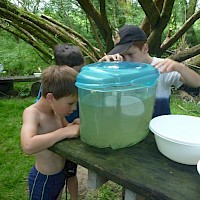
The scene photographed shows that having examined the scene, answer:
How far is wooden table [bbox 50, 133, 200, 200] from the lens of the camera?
839mm

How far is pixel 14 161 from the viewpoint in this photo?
279 centimetres

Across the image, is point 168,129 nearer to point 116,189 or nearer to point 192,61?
point 116,189

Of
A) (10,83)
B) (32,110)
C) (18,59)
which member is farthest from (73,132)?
(18,59)

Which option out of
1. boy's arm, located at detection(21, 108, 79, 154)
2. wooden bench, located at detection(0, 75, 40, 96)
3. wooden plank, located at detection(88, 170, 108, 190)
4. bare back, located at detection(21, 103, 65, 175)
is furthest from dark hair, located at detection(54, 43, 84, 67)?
wooden bench, located at detection(0, 75, 40, 96)

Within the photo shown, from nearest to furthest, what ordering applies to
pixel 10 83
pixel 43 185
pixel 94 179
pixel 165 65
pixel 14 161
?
pixel 94 179
pixel 165 65
pixel 43 185
pixel 14 161
pixel 10 83

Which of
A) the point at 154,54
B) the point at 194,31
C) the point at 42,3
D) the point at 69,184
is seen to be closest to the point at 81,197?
the point at 69,184

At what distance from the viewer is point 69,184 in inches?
69.8

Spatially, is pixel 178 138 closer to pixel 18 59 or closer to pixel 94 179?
pixel 94 179

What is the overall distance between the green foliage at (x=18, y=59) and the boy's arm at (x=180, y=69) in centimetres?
519

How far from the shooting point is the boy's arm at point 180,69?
4.22ft

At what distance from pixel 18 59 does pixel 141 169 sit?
19.5 feet

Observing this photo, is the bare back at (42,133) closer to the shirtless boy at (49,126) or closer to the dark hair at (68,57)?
the shirtless boy at (49,126)

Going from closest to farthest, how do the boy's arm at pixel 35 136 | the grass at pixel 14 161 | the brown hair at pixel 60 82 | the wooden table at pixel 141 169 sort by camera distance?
the wooden table at pixel 141 169 < the boy's arm at pixel 35 136 < the brown hair at pixel 60 82 < the grass at pixel 14 161

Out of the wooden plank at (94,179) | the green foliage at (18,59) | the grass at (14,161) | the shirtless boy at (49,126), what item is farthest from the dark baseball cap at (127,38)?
the green foliage at (18,59)
